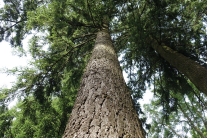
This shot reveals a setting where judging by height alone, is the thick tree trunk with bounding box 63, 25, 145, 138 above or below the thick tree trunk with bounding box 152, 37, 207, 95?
below

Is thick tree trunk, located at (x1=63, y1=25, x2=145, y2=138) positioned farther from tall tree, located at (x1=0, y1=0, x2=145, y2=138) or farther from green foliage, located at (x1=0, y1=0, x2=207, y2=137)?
green foliage, located at (x1=0, y1=0, x2=207, y2=137)

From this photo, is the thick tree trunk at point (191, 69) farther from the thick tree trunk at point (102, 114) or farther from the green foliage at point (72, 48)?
the thick tree trunk at point (102, 114)

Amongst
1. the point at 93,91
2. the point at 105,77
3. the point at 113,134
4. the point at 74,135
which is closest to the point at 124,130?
the point at 113,134

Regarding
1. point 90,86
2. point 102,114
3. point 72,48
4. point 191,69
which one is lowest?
point 102,114

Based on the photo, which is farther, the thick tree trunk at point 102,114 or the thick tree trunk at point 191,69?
the thick tree trunk at point 191,69

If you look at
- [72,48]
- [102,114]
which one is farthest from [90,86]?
[72,48]

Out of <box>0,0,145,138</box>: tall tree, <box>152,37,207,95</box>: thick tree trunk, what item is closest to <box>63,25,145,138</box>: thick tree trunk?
<box>0,0,145,138</box>: tall tree

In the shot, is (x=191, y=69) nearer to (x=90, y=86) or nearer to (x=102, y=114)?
(x=90, y=86)

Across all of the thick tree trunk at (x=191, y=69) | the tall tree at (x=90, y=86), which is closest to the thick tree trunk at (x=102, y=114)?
the tall tree at (x=90, y=86)

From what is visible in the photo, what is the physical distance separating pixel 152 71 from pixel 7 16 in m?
8.76

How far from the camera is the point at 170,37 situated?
5145 millimetres

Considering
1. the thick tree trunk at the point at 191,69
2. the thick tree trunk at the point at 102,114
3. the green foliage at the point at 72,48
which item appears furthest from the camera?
the green foliage at the point at 72,48

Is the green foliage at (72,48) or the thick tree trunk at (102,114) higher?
the green foliage at (72,48)

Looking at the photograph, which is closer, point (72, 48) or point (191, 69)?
point (191, 69)
